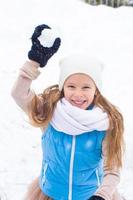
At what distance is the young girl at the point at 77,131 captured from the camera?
386 cm

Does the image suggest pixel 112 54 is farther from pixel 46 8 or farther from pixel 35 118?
pixel 35 118

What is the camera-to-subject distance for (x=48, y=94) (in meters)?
4.01

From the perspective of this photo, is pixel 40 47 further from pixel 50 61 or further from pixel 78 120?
pixel 50 61

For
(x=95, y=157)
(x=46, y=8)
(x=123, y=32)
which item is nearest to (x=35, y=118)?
(x=95, y=157)

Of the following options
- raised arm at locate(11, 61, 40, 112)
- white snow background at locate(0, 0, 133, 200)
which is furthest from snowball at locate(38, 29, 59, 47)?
white snow background at locate(0, 0, 133, 200)

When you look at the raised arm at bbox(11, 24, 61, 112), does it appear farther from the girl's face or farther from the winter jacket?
the girl's face

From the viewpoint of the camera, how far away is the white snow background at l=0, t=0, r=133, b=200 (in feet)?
21.0

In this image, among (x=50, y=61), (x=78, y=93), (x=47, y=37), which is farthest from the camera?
(x=50, y=61)

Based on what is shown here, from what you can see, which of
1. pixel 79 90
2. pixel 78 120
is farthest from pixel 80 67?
pixel 78 120

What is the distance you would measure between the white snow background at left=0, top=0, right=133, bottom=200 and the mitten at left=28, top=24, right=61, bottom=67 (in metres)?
2.32

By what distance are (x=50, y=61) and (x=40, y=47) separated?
569 cm

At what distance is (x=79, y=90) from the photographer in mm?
3855

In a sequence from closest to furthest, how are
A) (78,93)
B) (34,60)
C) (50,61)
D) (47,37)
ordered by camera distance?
(47,37) → (34,60) → (78,93) → (50,61)

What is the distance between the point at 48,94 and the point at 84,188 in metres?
0.64
